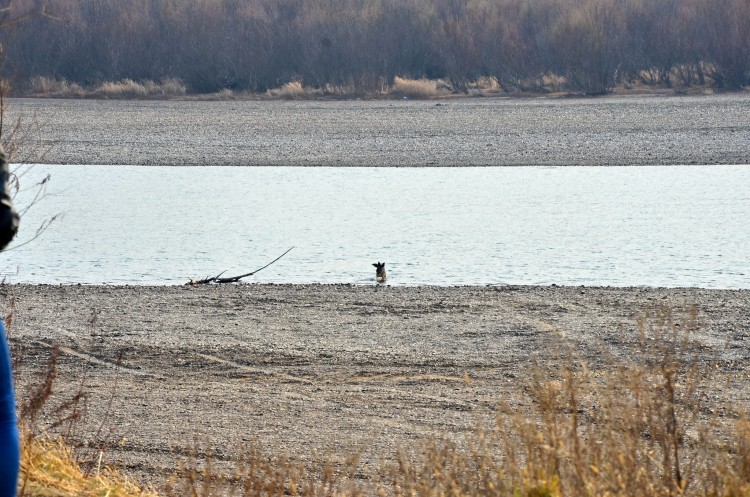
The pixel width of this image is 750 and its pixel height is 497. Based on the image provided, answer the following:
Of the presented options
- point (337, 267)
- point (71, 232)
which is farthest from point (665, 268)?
point (71, 232)

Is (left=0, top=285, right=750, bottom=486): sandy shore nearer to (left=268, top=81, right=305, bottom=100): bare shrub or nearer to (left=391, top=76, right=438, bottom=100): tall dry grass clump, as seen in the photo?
(left=391, top=76, right=438, bottom=100): tall dry grass clump

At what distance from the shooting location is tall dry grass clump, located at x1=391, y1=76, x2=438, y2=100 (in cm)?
4078

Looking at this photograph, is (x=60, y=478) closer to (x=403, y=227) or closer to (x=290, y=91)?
(x=403, y=227)

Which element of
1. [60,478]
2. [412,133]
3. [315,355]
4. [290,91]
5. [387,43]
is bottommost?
[290,91]

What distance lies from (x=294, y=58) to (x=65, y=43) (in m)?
9.76

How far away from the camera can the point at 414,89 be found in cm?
4131

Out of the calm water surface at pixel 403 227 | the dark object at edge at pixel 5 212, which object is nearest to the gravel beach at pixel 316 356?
the calm water surface at pixel 403 227

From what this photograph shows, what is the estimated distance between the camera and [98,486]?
552 cm

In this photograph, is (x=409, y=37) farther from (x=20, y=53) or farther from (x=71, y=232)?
(x=71, y=232)

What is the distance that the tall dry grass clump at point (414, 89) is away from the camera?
40781mm

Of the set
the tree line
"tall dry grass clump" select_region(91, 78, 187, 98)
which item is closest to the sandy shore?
the tree line

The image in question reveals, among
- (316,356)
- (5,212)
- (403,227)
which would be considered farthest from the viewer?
(403,227)

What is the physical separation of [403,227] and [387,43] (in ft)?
103

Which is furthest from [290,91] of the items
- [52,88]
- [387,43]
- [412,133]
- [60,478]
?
[60,478]
